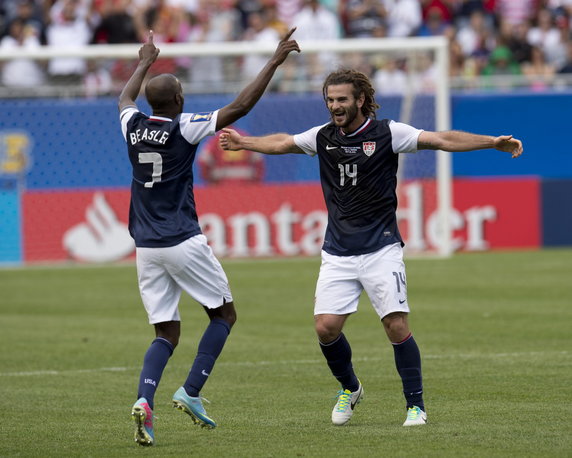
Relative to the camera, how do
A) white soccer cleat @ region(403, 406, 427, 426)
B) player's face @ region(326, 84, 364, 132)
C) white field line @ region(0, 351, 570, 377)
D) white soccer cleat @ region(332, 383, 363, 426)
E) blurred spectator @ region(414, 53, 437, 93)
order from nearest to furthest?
white soccer cleat @ region(403, 406, 427, 426), player's face @ region(326, 84, 364, 132), white soccer cleat @ region(332, 383, 363, 426), white field line @ region(0, 351, 570, 377), blurred spectator @ region(414, 53, 437, 93)

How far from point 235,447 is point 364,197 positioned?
187 cm

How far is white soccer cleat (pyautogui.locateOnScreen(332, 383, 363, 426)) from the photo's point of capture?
27.8ft

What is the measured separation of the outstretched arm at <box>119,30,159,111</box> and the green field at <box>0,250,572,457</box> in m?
2.14

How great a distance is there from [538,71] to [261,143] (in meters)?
18.9

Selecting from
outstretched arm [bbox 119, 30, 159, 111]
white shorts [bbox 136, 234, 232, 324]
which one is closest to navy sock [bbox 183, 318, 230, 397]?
white shorts [bbox 136, 234, 232, 324]

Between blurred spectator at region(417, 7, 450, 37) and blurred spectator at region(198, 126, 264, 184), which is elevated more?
blurred spectator at region(417, 7, 450, 37)

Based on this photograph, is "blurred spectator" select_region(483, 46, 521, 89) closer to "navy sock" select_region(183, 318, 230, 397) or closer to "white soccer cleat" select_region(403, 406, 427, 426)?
"white soccer cleat" select_region(403, 406, 427, 426)

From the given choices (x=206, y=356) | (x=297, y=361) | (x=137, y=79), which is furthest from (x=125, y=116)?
(x=297, y=361)

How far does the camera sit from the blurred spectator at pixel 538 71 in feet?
86.1

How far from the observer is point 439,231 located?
2247 cm

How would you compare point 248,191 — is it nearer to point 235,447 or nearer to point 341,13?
point 341,13

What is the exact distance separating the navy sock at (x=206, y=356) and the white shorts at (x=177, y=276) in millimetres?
167

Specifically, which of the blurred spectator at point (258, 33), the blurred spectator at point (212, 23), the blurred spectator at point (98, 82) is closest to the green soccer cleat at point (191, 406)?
the blurred spectator at point (98, 82)

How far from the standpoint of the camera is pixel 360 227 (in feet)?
27.8
